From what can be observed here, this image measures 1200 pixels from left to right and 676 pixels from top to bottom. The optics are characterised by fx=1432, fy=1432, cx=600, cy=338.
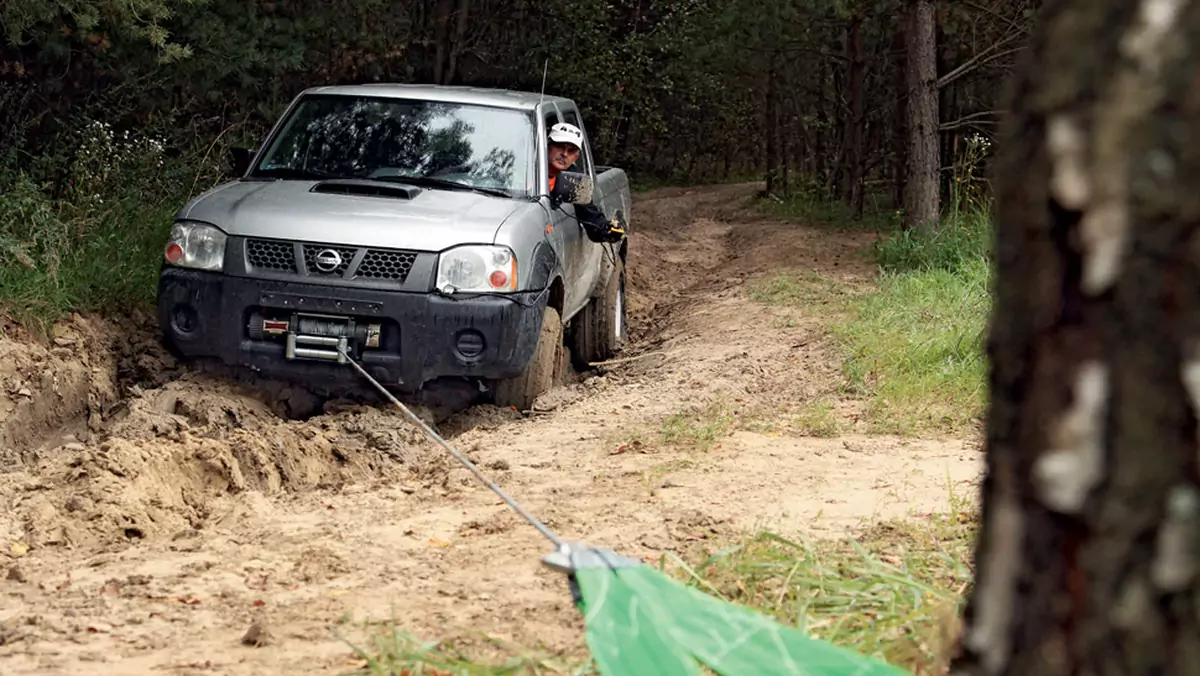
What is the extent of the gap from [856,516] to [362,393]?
3.03m

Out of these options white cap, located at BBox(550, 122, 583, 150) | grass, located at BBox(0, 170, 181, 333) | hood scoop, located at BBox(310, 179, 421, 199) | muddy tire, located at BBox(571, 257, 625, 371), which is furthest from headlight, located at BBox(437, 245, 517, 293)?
muddy tire, located at BBox(571, 257, 625, 371)

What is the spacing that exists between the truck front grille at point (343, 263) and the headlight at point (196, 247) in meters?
0.19

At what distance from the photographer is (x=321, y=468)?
21.5 feet

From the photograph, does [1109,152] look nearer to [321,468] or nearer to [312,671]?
[312,671]

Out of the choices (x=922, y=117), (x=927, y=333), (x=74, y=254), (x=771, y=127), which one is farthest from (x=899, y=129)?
(x=74, y=254)

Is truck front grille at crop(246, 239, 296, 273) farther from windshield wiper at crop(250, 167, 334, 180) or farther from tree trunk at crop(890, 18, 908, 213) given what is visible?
tree trunk at crop(890, 18, 908, 213)

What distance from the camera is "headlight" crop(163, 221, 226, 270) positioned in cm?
716

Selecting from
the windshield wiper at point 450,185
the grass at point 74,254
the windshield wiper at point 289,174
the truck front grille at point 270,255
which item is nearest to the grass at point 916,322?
the windshield wiper at point 450,185

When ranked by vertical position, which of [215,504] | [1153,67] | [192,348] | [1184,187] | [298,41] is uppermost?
[298,41]

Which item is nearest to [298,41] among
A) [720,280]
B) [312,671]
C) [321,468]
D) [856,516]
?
[720,280]

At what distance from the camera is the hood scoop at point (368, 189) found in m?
7.58

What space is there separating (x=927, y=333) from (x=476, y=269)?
3350 millimetres

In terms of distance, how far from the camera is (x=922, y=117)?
1398cm

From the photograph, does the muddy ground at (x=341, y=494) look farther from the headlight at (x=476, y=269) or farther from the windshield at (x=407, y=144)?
the windshield at (x=407, y=144)
